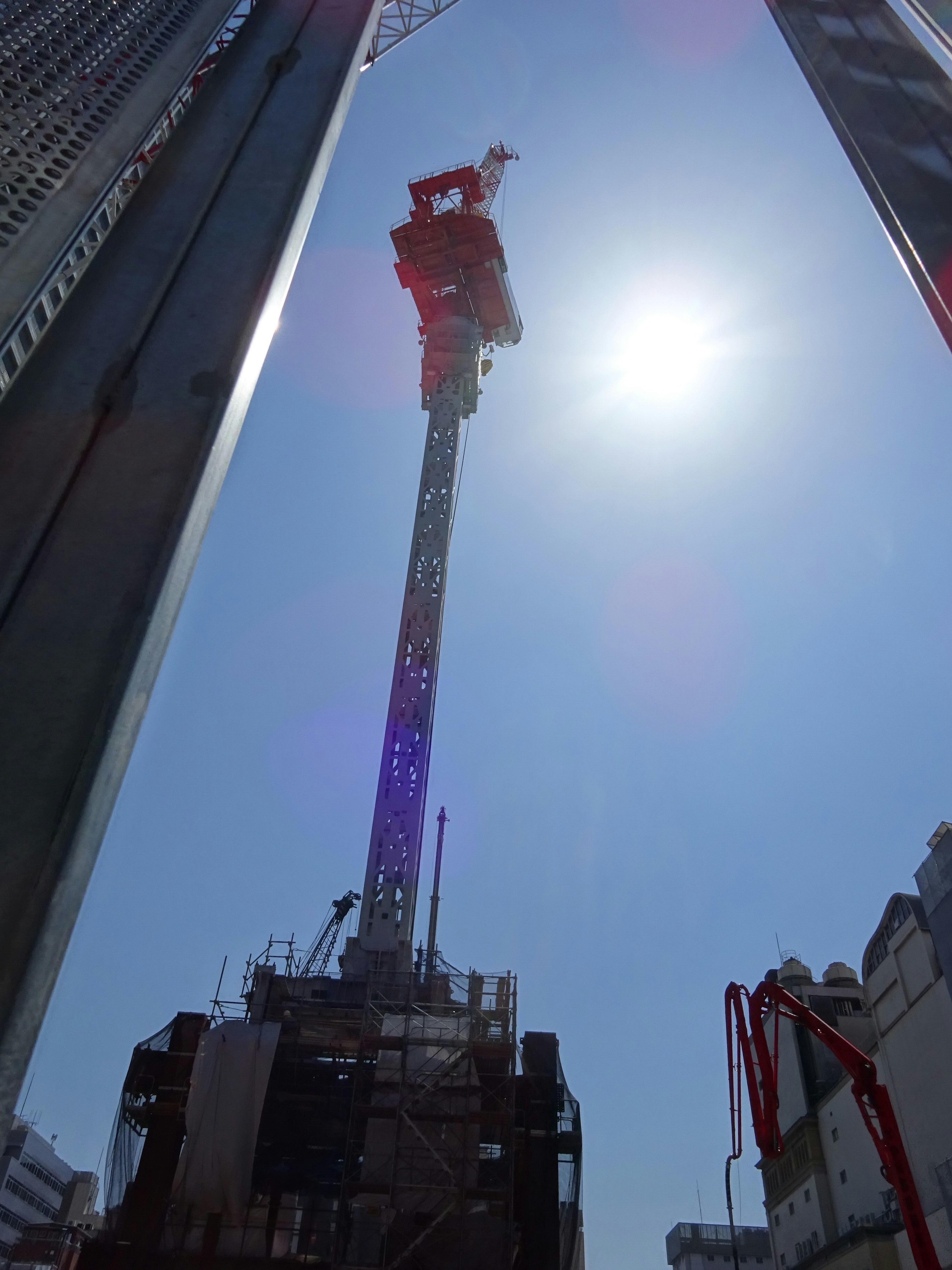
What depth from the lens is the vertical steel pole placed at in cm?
183

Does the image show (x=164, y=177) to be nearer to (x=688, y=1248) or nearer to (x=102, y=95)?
(x=102, y=95)

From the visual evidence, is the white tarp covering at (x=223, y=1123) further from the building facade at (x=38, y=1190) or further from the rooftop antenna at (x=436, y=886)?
the building facade at (x=38, y=1190)

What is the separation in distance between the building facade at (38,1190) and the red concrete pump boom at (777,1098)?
205 feet

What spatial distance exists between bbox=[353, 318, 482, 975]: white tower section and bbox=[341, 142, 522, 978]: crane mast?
A: 34 mm

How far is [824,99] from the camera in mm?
4902

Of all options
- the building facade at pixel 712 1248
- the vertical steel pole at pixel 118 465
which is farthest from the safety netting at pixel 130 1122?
the building facade at pixel 712 1248

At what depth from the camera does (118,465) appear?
2.35m

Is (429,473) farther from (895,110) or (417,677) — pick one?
(895,110)

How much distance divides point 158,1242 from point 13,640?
70.8 feet

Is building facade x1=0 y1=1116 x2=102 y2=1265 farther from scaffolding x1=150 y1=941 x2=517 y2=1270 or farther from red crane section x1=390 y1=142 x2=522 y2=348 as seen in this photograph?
red crane section x1=390 y1=142 x2=522 y2=348

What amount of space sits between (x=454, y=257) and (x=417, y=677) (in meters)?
20.3

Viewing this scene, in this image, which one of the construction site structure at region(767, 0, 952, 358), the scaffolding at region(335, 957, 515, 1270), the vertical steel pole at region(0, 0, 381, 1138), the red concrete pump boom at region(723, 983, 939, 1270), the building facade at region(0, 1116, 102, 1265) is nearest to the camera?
the vertical steel pole at region(0, 0, 381, 1138)

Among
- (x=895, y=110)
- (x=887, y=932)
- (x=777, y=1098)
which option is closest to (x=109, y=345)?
(x=895, y=110)

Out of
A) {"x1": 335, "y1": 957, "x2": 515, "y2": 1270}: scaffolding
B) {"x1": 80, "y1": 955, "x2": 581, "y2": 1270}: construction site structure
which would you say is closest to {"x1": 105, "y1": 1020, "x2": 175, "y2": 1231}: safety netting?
{"x1": 80, "y1": 955, "x2": 581, "y2": 1270}: construction site structure
